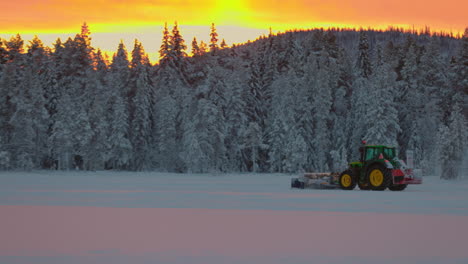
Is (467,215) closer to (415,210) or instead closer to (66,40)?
(415,210)

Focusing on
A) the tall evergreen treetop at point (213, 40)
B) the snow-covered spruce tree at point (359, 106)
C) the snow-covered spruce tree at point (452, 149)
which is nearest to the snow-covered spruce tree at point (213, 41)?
the tall evergreen treetop at point (213, 40)

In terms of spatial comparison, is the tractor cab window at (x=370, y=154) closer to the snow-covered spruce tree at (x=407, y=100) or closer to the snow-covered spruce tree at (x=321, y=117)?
the snow-covered spruce tree at (x=321, y=117)

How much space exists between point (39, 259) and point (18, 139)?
Result: 59.5 meters

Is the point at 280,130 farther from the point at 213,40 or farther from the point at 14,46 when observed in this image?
the point at 14,46

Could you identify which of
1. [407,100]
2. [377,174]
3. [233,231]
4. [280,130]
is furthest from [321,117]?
[233,231]

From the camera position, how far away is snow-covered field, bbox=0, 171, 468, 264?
1009cm

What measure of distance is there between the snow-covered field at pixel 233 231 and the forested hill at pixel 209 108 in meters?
39.0

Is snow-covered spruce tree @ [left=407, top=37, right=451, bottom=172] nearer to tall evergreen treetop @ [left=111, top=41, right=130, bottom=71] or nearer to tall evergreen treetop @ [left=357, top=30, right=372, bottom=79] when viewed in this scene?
tall evergreen treetop @ [left=357, top=30, right=372, bottom=79]

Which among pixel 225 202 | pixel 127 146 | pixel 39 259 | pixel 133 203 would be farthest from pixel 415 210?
pixel 127 146

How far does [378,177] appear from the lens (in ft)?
86.7

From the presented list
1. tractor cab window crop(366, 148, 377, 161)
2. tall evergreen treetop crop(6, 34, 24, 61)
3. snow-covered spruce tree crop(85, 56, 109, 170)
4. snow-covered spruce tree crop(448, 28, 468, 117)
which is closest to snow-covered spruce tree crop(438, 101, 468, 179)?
tractor cab window crop(366, 148, 377, 161)

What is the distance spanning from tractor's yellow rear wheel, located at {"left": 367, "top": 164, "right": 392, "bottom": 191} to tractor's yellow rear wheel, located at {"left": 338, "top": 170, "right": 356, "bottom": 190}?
820mm

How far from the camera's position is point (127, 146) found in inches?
2653

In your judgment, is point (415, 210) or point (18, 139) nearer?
point (415, 210)
